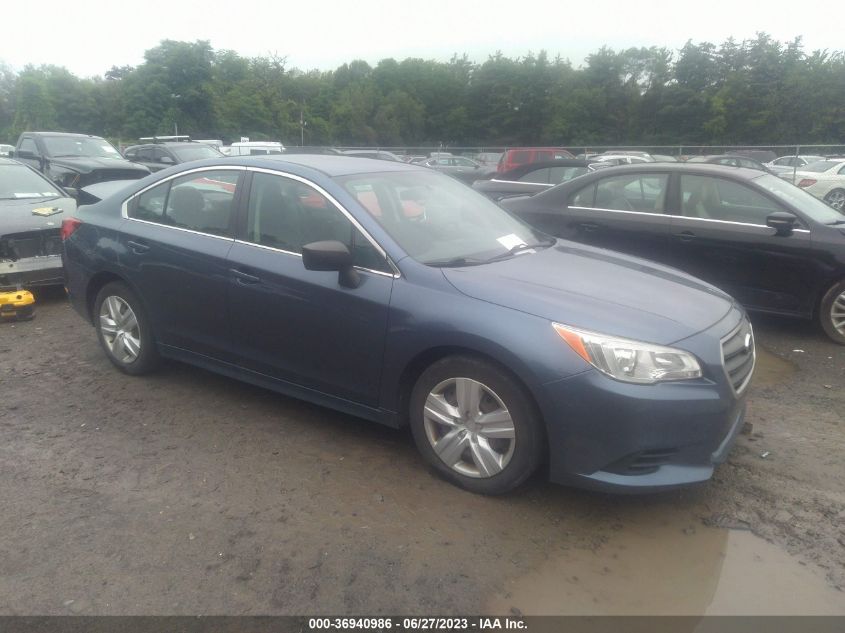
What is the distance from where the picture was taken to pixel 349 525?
11.4 ft

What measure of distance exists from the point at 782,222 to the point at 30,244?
7067 millimetres

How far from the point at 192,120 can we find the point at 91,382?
6416 centimetres

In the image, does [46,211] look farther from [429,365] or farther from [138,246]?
[429,365]

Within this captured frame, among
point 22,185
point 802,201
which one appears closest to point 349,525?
point 802,201

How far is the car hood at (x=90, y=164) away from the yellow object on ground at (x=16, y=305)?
684 cm

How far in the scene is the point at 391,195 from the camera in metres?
4.50

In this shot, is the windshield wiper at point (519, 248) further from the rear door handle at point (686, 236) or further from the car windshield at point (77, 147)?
the car windshield at point (77, 147)

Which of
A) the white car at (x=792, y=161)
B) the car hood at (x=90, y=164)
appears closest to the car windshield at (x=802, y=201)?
the car hood at (x=90, y=164)

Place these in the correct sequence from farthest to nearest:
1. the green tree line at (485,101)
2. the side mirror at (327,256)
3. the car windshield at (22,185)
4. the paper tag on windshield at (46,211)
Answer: the green tree line at (485,101)
the car windshield at (22,185)
the paper tag on windshield at (46,211)
the side mirror at (327,256)

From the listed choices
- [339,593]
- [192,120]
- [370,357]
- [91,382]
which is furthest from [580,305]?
[192,120]

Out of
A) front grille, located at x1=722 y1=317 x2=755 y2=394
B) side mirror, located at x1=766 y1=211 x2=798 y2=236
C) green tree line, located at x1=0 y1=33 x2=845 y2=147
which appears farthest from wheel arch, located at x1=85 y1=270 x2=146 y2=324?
green tree line, located at x1=0 y1=33 x2=845 y2=147

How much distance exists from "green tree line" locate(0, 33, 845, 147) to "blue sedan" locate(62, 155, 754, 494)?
4708 centimetres

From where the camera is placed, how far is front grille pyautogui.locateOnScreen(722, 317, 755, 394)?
3.59 metres

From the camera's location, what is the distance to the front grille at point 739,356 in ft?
11.8
